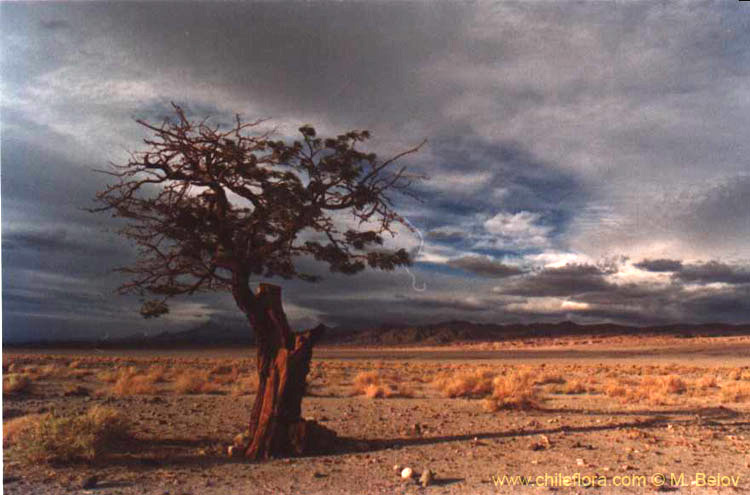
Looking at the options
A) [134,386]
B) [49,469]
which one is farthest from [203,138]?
[134,386]

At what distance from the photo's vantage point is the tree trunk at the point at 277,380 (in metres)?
9.73

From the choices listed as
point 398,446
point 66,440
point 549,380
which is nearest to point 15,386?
point 66,440

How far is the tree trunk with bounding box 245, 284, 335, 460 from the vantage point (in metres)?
9.73

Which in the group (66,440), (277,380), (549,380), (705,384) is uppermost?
(277,380)

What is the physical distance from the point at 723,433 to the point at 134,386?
17893 millimetres

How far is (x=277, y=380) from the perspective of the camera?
386 inches

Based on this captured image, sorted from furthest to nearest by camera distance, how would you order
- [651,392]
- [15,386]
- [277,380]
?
[651,392], [15,386], [277,380]

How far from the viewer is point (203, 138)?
31.2 feet

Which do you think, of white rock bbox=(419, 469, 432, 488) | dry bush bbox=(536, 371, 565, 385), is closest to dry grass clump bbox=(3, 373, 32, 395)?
white rock bbox=(419, 469, 432, 488)

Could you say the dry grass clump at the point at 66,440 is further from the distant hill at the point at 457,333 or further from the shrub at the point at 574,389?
the distant hill at the point at 457,333

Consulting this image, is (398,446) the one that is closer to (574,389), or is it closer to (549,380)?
(574,389)

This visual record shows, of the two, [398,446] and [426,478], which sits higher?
[426,478]

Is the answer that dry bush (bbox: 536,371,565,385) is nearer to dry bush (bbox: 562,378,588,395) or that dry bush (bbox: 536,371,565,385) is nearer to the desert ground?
dry bush (bbox: 562,378,588,395)

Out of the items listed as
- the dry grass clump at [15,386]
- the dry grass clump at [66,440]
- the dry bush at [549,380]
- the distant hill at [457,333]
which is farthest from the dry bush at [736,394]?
the distant hill at [457,333]
